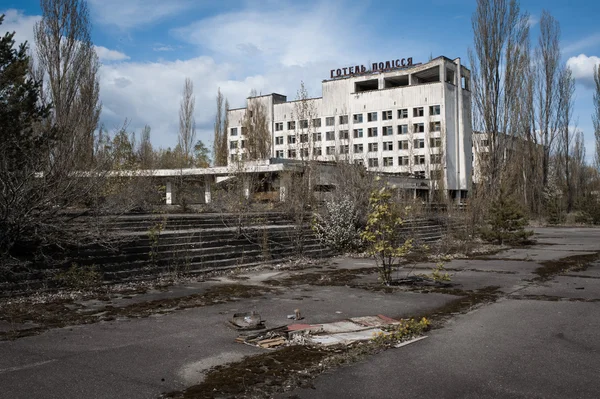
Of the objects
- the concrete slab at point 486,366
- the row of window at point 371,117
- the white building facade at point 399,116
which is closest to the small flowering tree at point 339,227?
the concrete slab at point 486,366

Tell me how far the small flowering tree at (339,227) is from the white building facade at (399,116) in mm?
38373

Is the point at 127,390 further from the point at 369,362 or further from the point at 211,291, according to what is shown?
the point at 211,291

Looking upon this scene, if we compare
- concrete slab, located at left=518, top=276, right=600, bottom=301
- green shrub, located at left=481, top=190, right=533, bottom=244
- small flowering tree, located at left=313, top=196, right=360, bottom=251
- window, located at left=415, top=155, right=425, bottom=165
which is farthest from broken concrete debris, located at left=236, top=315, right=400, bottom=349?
window, located at left=415, top=155, right=425, bottom=165

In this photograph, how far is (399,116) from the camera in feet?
206

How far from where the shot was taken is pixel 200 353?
616 cm

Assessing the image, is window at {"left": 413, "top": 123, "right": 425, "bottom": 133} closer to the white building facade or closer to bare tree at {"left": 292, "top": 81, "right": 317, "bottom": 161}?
the white building facade

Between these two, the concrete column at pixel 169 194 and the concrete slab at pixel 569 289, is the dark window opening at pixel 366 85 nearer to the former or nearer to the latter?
the concrete column at pixel 169 194

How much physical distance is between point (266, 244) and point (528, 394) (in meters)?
12.0

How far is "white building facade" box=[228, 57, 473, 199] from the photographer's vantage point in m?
59.8

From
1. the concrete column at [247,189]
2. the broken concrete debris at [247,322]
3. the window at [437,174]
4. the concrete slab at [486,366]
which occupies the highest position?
the window at [437,174]

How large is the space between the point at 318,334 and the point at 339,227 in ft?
38.7

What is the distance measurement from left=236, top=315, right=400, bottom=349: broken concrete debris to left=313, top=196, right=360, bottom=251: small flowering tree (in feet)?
36.4

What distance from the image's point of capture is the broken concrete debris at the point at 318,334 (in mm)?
6621

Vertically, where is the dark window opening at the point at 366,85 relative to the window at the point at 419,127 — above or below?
above
